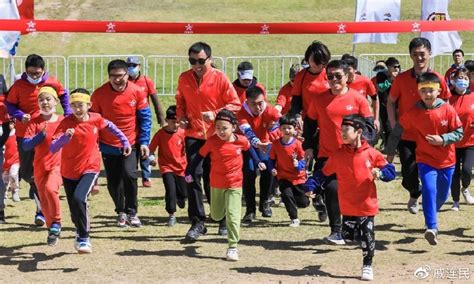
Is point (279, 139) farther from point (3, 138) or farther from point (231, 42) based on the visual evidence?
point (231, 42)

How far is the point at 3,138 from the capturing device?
39.7 feet

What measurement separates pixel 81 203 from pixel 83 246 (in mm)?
464

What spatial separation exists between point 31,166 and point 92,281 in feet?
9.54

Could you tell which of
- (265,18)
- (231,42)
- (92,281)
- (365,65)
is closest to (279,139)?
(92,281)

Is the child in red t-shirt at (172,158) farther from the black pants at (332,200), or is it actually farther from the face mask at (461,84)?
the face mask at (461,84)

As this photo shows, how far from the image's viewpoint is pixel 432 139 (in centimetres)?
993

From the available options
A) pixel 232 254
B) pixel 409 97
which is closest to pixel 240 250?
pixel 232 254

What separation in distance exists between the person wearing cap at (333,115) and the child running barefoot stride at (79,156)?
2480 mm

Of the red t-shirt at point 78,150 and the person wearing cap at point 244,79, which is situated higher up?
the person wearing cap at point 244,79

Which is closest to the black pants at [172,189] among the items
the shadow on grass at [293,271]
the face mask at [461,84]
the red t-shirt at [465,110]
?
the shadow on grass at [293,271]

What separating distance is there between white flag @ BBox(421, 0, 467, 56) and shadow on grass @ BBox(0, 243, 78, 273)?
10.5 meters

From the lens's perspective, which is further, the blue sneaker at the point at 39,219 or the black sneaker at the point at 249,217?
the black sneaker at the point at 249,217

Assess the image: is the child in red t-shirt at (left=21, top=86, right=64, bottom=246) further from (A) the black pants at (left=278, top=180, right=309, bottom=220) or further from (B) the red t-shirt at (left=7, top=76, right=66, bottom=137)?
(A) the black pants at (left=278, top=180, right=309, bottom=220)

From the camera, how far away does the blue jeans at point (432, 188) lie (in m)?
10.1
